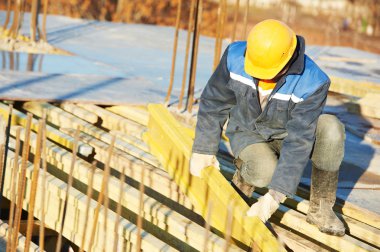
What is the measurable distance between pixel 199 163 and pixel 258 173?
15.3 inches

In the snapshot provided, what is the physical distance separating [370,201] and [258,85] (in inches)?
41.6

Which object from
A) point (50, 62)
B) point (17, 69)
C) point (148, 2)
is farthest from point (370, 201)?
point (148, 2)

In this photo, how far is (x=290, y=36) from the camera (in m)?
3.60

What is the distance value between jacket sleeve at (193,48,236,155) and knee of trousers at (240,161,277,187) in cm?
23

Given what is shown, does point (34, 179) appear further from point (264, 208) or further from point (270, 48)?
point (270, 48)

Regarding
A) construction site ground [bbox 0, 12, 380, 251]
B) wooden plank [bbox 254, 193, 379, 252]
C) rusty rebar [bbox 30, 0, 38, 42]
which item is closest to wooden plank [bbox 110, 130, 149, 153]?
construction site ground [bbox 0, 12, 380, 251]

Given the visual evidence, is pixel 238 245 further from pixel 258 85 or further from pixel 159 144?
pixel 159 144

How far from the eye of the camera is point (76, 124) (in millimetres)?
5441

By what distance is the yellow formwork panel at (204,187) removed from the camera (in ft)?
11.2

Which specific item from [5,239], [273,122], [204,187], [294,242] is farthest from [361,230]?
[5,239]

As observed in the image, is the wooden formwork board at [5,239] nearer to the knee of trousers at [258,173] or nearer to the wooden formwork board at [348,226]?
the knee of trousers at [258,173]

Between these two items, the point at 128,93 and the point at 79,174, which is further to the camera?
the point at 128,93

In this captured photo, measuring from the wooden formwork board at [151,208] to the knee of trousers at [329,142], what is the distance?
2.20 ft

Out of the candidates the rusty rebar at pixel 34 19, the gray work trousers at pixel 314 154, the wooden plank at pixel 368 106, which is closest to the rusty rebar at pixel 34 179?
the gray work trousers at pixel 314 154
